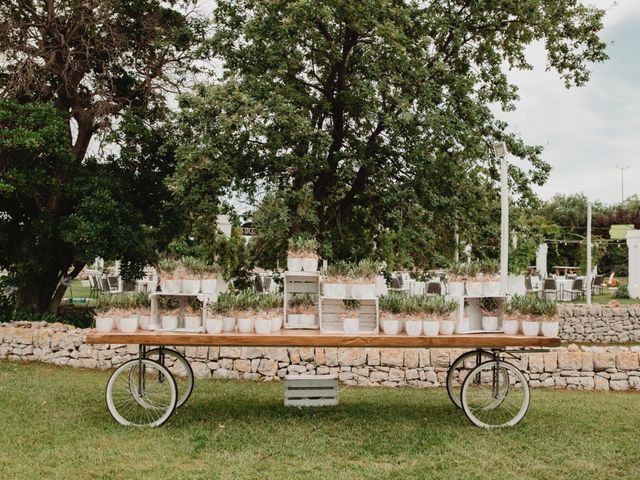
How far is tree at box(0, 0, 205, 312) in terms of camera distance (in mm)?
9266

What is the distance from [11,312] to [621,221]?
34.9 m

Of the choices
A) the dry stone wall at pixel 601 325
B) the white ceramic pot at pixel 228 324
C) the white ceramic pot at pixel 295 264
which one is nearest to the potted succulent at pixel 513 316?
the white ceramic pot at pixel 295 264

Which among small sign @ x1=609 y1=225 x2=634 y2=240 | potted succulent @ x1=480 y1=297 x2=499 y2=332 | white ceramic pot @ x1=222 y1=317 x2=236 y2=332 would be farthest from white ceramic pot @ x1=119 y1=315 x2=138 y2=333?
small sign @ x1=609 y1=225 x2=634 y2=240

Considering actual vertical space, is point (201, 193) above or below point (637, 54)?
below

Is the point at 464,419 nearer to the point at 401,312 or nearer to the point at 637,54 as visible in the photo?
the point at 401,312

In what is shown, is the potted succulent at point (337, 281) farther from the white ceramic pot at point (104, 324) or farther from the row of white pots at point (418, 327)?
the white ceramic pot at point (104, 324)

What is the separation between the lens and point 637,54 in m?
11.6

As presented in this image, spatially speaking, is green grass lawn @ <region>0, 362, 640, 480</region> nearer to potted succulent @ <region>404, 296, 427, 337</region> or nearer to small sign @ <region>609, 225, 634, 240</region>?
potted succulent @ <region>404, 296, 427, 337</region>

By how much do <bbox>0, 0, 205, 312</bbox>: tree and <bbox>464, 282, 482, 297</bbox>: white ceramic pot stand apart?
243 inches

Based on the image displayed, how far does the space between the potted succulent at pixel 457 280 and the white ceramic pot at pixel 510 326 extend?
422 millimetres

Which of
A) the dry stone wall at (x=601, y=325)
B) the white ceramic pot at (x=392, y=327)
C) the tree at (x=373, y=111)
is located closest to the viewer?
the white ceramic pot at (x=392, y=327)

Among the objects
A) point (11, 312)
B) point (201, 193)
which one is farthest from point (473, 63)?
point (11, 312)

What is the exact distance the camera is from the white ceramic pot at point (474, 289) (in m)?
5.18

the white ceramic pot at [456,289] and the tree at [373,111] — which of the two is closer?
the white ceramic pot at [456,289]
